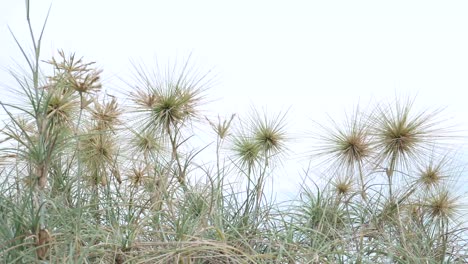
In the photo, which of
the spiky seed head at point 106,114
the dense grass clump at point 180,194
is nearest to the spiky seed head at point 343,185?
the dense grass clump at point 180,194

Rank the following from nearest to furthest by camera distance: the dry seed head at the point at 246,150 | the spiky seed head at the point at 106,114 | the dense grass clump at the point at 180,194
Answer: the dense grass clump at the point at 180,194 → the spiky seed head at the point at 106,114 → the dry seed head at the point at 246,150

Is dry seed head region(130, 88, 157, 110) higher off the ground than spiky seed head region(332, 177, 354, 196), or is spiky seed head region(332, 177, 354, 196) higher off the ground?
dry seed head region(130, 88, 157, 110)

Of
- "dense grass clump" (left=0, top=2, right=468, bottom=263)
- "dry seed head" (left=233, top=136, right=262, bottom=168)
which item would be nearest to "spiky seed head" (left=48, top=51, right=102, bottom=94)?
"dense grass clump" (left=0, top=2, right=468, bottom=263)

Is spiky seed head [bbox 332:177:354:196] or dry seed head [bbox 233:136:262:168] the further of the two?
dry seed head [bbox 233:136:262:168]

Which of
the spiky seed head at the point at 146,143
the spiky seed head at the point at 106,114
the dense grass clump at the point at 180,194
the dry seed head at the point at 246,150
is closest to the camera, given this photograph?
the dense grass clump at the point at 180,194

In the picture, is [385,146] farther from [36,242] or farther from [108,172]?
[36,242]

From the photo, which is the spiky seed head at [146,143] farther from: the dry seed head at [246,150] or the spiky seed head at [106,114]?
the dry seed head at [246,150]

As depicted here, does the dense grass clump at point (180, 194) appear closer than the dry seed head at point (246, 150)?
Yes

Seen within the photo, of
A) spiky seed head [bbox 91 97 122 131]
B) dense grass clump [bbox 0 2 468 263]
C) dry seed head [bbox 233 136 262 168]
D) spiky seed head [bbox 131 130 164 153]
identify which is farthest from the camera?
dry seed head [bbox 233 136 262 168]

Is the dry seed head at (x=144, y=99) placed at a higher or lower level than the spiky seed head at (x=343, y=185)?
higher

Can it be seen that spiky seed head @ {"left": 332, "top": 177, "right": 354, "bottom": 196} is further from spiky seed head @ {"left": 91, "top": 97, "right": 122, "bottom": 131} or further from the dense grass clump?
spiky seed head @ {"left": 91, "top": 97, "right": 122, "bottom": 131}

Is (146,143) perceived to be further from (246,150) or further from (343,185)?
(343,185)

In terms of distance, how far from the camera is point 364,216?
2.07 metres

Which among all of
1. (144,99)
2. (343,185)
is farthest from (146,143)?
(343,185)
